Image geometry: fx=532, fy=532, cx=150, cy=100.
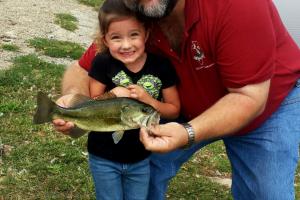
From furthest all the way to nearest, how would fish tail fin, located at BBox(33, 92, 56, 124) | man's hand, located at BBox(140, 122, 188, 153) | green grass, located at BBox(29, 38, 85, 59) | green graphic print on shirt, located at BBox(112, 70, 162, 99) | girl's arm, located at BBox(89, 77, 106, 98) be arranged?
1. green grass, located at BBox(29, 38, 85, 59)
2. girl's arm, located at BBox(89, 77, 106, 98)
3. green graphic print on shirt, located at BBox(112, 70, 162, 99)
4. fish tail fin, located at BBox(33, 92, 56, 124)
5. man's hand, located at BBox(140, 122, 188, 153)

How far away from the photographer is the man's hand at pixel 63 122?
4.28m

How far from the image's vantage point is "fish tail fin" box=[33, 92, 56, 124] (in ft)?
13.7

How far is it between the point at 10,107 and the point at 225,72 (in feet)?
14.8

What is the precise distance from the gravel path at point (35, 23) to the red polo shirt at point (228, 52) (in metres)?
6.07

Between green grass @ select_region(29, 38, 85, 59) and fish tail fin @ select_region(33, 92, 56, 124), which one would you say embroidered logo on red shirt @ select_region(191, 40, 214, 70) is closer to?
fish tail fin @ select_region(33, 92, 56, 124)

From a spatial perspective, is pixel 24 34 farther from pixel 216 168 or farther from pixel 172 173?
pixel 172 173

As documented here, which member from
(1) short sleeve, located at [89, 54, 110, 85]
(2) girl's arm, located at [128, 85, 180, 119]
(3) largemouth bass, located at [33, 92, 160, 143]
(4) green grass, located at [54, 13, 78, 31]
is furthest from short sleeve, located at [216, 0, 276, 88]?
(4) green grass, located at [54, 13, 78, 31]

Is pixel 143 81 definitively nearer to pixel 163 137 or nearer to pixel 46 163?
pixel 163 137

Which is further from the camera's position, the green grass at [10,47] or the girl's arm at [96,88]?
the green grass at [10,47]

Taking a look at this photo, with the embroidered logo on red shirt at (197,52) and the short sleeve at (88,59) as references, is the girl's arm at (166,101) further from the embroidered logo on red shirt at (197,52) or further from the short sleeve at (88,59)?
the short sleeve at (88,59)

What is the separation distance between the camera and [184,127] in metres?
4.02

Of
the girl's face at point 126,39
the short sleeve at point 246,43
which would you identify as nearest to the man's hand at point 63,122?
the girl's face at point 126,39

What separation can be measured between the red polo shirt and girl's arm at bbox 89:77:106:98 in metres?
0.42

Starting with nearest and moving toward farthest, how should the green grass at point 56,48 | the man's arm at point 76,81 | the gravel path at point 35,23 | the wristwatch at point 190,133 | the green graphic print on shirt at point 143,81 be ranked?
the wristwatch at point 190,133
the green graphic print on shirt at point 143,81
the man's arm at point 76,81
the green grass at point 56,48
the gravel path at point 35,23
